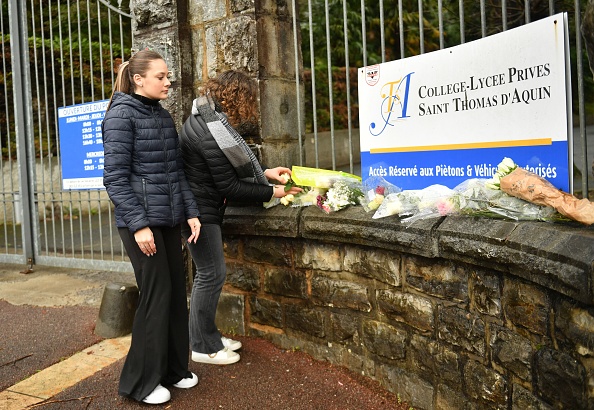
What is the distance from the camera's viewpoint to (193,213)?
3770mm

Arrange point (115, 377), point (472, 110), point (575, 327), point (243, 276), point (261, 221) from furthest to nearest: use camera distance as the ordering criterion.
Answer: point (243, 276) → point (261, 221) → point (115, 377) → point (472, 110) → point (575, 327)

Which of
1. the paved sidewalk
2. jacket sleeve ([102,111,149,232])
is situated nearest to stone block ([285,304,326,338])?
the paved sidewalk

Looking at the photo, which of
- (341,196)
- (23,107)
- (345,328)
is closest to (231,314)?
(345,328)

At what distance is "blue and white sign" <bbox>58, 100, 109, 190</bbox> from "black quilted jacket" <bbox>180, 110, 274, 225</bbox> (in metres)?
2.60

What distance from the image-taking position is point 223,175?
3.87 metres

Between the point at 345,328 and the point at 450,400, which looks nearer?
the point at 450,400

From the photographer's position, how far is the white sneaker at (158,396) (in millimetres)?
3566

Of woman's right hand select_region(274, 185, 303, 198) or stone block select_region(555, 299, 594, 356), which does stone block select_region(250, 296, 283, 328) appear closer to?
woman's right hand select_region(274, 185, 303, 198)

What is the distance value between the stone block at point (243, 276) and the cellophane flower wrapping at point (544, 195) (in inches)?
84.3

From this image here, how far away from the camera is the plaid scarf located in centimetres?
379

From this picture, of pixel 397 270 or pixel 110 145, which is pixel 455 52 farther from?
pixel 110 145

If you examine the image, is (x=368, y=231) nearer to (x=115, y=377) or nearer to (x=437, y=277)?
(x=437, y=277)

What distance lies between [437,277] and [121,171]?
175 cm

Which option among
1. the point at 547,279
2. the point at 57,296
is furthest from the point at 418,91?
the point at 57,296
